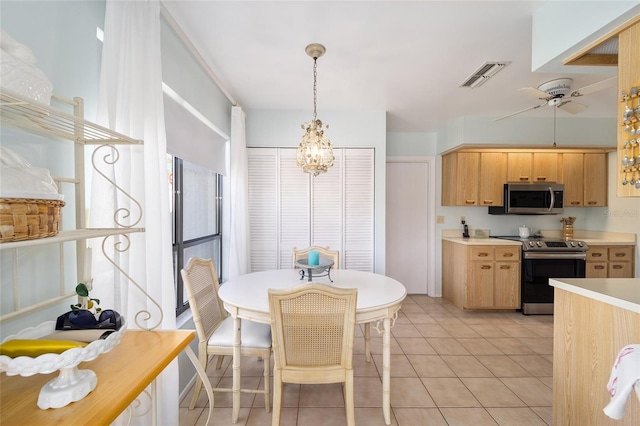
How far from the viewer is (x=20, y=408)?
67 cm

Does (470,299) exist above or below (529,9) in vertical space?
below

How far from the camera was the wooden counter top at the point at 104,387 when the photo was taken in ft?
2.11

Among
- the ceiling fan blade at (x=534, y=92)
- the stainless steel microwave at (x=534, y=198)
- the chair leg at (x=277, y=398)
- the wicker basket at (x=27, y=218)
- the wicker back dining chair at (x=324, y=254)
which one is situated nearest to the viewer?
the wicker basket at (x=27, y=218)

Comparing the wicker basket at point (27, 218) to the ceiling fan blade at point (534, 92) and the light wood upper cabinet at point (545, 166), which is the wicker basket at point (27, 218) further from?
the light wood upper cabinet at point (545, 166)

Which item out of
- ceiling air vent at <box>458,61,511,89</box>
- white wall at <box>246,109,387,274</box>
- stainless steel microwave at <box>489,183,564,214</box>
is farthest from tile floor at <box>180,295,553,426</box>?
ceiling air vent at <box>458,61,511,89</box>

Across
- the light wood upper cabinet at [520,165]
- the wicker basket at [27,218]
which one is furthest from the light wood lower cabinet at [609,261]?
the wicker basket at [27,218]

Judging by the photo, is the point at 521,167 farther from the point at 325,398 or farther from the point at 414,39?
the point at 325,398

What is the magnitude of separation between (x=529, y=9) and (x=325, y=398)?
286 centimetres

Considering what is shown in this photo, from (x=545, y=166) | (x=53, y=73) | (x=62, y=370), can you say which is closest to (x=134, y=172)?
(x=53, y=73)

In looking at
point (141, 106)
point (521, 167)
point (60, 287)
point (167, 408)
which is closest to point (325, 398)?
point (167, 408)

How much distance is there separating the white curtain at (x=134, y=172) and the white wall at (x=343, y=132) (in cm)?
213

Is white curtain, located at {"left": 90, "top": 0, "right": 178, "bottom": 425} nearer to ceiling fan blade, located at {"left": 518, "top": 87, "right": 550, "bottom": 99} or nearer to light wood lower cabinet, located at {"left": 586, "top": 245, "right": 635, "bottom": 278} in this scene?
ceiling fan blade, located at {"left": 518, "top": 87, "right": 550, "bottom": 99}

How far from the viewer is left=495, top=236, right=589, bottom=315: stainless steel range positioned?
3.56 m

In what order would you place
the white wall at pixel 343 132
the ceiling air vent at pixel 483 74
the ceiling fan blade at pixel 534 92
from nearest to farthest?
1. the ceiling fan blade at pixel 534 92
2. the ceiling air vent at pixel 483 74
3. the white wall at pixel 343 132
